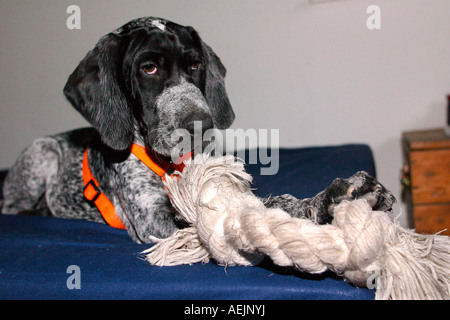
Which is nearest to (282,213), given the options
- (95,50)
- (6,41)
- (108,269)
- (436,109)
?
(108,269)

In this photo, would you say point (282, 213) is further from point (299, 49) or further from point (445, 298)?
point (299, 49)

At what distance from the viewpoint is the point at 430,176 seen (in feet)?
8.85

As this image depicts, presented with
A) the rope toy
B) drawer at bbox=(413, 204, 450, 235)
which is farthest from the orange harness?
drawer at bbox=(413, 204, 450, 235)

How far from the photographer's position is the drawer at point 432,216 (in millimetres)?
2725

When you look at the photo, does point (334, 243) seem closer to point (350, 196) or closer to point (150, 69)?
point (350, 196)

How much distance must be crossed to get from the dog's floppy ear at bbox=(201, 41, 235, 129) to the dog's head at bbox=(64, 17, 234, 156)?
0.37 ft

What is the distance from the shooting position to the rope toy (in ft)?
2.69

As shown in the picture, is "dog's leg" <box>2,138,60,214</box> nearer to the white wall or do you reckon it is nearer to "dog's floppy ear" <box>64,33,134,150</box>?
"dog's floppy ear" <box>64,33,134,150</box>

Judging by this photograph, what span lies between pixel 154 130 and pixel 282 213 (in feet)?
2.80

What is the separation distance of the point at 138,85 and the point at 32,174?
3.36 feet

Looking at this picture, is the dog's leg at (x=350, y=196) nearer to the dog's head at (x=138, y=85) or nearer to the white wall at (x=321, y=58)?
the dog's head at (x=138, y=85)

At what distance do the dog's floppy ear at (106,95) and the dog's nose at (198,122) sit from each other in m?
0.28

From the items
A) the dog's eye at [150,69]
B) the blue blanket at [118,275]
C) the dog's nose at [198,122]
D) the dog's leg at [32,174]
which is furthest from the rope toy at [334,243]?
the dog's leg at [32,174]

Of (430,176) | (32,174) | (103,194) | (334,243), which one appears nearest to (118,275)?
(334,243)
